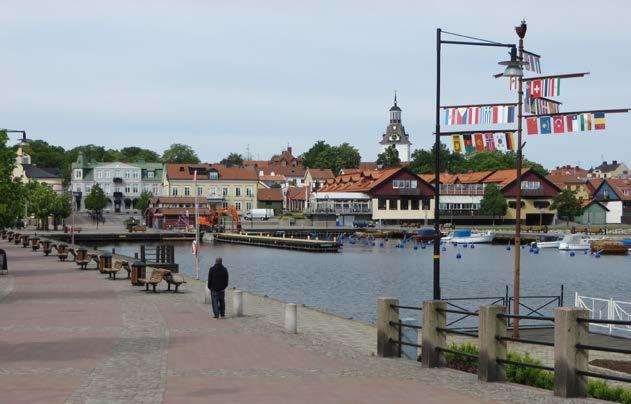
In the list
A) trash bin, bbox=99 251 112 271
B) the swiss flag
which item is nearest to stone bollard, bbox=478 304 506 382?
the swiss flag

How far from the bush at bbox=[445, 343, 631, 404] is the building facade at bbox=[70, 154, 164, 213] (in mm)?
171760

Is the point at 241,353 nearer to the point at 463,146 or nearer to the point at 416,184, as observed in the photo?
the point at 463,146

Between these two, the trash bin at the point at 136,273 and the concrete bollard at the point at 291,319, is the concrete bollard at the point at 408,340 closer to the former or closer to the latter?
the concrete bollard at the point at 291,319

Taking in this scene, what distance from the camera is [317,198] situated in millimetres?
162375

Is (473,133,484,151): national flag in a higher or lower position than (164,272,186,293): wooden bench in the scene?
higher

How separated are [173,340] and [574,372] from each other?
10963mm

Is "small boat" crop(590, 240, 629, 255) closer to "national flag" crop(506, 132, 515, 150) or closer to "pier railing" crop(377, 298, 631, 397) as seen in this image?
"national flag" crop(506, 132, 515, 150)

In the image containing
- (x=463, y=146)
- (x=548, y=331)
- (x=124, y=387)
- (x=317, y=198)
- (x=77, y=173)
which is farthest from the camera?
(x=77, y=173)

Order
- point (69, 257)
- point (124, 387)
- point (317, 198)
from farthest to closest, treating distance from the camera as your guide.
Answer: point (317, 198) < point (69, 257) < point (124, 387)

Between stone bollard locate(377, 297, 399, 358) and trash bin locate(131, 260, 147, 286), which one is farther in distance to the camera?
trash bin locate(131, 260, 147, 286)

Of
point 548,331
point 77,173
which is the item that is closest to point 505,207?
point 77,173

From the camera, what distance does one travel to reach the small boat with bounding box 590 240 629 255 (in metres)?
105

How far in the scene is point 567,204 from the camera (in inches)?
5650

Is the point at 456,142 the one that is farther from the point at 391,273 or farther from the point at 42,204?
the point at 42,204
